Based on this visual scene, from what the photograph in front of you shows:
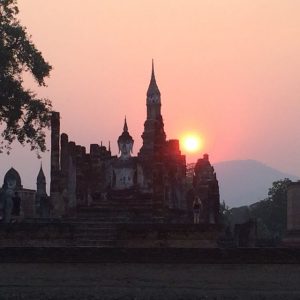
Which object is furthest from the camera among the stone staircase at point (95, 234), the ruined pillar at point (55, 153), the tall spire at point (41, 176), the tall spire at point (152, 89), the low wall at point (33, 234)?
the tall spire at point (152, 89)

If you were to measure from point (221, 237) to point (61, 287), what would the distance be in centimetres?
851

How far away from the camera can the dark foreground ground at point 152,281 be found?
1313 cm

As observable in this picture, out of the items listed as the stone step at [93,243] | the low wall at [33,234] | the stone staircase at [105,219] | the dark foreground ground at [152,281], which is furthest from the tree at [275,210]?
the dark foreground ground at [152,281]

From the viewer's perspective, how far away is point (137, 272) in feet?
43.8

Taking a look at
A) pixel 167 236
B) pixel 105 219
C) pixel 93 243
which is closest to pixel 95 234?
pixel 93 243

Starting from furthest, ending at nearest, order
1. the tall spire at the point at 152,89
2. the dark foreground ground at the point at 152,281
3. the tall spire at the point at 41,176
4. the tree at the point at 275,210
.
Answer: the tree at the point at 275,210 → the tall spire at the point at 152,89 → the tall spire at the point at 41,176 → the dark foreground ground at the point at 152,281

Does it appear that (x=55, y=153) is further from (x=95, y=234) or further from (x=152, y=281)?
(x=152, y=281)

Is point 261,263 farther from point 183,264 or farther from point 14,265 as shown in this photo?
point 14,265

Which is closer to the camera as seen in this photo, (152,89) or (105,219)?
(105,219)

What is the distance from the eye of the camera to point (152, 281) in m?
13.3

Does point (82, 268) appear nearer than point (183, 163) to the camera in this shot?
Yes

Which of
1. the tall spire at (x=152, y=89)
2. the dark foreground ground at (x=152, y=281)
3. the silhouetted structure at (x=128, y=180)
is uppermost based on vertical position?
the tall spire at (x=152, y=89)

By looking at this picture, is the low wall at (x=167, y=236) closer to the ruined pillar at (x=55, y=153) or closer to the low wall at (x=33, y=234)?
the low wall at (x=33, y=234)

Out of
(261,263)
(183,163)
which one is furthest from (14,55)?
(183,163)
